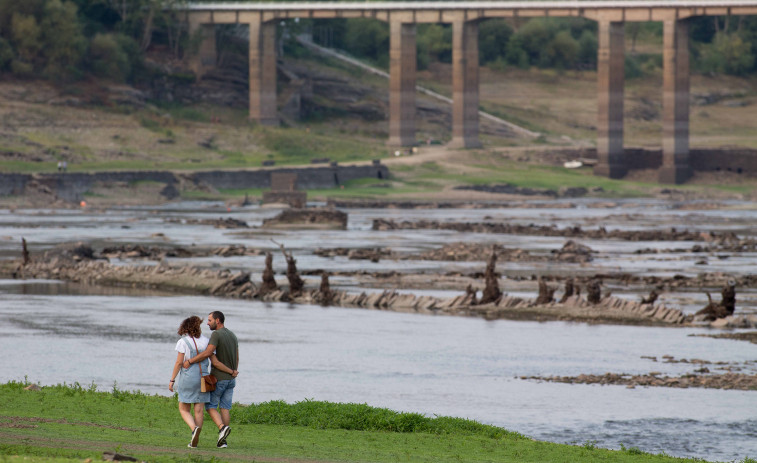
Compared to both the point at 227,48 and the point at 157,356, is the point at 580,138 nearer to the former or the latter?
the point at 227,48

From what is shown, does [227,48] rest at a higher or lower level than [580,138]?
higher

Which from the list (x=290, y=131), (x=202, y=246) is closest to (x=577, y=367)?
(x=202, y=246)

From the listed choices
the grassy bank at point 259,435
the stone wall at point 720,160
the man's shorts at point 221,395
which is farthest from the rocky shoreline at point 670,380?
the stone wall at point 720,160

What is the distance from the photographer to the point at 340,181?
135m

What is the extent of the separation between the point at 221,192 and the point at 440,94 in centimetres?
6299

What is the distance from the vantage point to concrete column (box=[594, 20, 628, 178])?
148m

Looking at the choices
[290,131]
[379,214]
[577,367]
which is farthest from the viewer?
[290,131]

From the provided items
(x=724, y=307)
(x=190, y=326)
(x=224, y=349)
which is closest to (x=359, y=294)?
(x=724, y=307)

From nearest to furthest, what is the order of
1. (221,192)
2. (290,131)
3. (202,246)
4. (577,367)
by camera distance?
(577,367), (202,246), (221,192), (290,131)

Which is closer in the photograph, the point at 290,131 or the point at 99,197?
the point at 99,197

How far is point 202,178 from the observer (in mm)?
127812

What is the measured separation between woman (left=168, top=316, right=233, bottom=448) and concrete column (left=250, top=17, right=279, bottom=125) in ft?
448

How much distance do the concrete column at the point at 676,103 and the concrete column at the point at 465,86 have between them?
75.0ft

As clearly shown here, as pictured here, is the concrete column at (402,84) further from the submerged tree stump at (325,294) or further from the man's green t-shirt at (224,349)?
the man's green t-shirt at (224,349)
